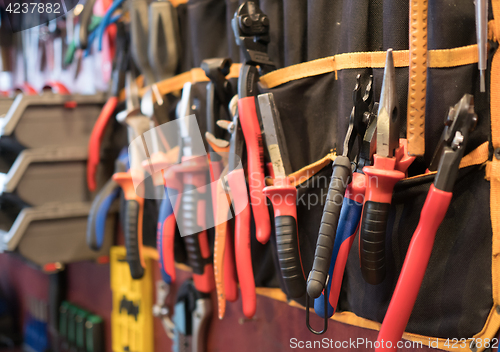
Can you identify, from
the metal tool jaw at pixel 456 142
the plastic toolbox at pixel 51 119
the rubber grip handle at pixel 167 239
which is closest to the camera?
the metal tool jaw at pixel 456 142

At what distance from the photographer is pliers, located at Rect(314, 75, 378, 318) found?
1.61ft

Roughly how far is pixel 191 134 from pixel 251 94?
5.7 inches

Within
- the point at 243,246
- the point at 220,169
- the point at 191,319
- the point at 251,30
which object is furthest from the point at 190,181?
the point at 191,319

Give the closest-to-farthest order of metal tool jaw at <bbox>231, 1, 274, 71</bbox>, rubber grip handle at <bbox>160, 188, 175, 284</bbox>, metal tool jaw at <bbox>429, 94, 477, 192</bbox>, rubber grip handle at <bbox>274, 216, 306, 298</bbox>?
metal tool jaw at <bbox>429, 94, 477, 192</bbox>, rubber grip handle at <bbox>274, 216, 306, 298</bbox>, metal tool jaw at <bbox>231, 1, 274, 71</bbox>, rubber grip handle at <bbox>160, 188, 175, 284</bbox>

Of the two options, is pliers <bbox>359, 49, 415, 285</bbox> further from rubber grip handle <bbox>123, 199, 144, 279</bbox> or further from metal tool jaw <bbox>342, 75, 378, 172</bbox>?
rubber grip handle <bbox>123, 199, 144, 279</bbox>

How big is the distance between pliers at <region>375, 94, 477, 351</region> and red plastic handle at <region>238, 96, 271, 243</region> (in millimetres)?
222

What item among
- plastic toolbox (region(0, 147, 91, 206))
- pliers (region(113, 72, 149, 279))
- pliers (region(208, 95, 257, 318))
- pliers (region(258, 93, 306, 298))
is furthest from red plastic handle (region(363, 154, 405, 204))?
plastic toolbox (region(0, 147, 91, 206))

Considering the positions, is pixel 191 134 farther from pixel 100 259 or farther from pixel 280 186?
pixel 100 259

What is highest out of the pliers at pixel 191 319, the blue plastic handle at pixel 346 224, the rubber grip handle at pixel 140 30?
the rubber grip handle at pixel 140 30

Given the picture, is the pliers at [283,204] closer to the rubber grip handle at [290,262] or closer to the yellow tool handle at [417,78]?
the rubber grip handle at [290,262]

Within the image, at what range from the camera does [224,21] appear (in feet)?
2.69

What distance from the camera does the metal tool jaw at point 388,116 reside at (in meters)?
0.45

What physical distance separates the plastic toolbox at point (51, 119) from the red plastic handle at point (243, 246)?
25.5 inches

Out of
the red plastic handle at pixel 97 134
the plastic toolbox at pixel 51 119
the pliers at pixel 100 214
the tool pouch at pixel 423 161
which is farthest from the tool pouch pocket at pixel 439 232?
the plastic toolbox at pixel 51 119
